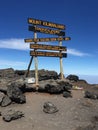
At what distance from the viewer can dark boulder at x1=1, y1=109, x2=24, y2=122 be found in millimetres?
17291

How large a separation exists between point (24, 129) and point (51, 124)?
1.80 meters

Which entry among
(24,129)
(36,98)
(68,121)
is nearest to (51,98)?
(36,98)

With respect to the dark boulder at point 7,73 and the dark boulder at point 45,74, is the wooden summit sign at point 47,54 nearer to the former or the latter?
the dark boulder at point 45,74

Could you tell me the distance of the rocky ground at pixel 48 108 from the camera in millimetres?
16812

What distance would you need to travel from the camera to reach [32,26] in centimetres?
2417

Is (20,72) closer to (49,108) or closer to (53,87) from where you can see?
(53,87)

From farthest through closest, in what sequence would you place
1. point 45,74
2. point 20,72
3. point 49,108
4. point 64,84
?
point 20,72 → point 45,74 → point 64,84 → point 49,108

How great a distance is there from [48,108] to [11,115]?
2.97m

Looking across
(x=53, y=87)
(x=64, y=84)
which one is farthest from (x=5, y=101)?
(x=64, y=84)

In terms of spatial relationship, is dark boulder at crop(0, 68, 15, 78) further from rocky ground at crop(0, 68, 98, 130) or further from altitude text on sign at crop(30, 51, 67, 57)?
altitude text on sign at crop(30, 51, 67, 57)

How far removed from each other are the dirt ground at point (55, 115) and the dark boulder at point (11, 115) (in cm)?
23

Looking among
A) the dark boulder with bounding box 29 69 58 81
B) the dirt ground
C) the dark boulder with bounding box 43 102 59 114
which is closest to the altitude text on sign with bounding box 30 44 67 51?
the dirt ground

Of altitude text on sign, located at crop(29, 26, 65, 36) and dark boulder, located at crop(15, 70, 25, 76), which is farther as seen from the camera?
dark boulder, located at crop(15, 70, 25, 76)

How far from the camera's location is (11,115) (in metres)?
17.5
